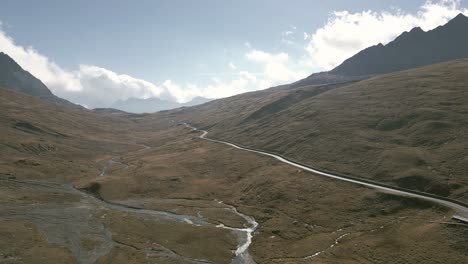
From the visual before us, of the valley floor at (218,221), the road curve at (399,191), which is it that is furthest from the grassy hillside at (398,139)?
the valley floor at (218,221)

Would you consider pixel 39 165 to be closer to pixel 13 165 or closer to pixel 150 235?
pixel 13 165

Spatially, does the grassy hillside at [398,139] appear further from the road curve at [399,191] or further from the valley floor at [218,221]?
the valley floor at [218,221]

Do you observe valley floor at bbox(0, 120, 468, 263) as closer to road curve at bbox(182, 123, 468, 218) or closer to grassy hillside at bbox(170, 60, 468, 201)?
road curve at bbox(182, 123, 468, 218)

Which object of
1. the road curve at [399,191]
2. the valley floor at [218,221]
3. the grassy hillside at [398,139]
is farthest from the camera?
the grassy hillside at [398,139]

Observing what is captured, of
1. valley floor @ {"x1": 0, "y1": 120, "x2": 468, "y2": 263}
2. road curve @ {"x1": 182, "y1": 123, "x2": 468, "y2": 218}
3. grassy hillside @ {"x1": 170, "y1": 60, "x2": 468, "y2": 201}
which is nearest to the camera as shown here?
valley floor @ {"x1": 0, "y1": 120, "x2": 468, "y2": 263}

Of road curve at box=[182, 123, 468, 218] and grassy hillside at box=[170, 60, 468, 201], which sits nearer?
road curve at box=[182, 123, 468, 218]

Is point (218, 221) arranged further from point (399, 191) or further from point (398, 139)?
point (398, 139)

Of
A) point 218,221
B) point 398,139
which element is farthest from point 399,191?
point 398,139

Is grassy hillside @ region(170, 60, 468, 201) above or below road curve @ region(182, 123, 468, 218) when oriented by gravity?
above

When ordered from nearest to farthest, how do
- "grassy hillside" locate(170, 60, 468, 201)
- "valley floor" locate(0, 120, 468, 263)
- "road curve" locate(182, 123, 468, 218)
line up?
"valley floor" locate(0, 120, 468, 263) → "road curve" locate(182, 123, 468, 218) → "grassy hillside" locate(170, 60, 468, 201)

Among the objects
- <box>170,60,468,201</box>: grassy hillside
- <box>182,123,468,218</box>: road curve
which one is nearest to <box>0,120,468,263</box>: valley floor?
<box>182,123,468,218</box>: road curve

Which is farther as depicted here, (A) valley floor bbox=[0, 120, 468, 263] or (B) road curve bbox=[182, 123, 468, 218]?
(B) road curve bbox=[182, 123, 468, 218]

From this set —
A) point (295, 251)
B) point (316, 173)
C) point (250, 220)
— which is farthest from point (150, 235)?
point (316, 173)

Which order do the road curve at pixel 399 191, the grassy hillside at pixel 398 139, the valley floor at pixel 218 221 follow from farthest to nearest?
1. the grassy hillside at pixel 398 139
2. the road curve at pixel 399 191
3. the valley floor at pixel 218 221
